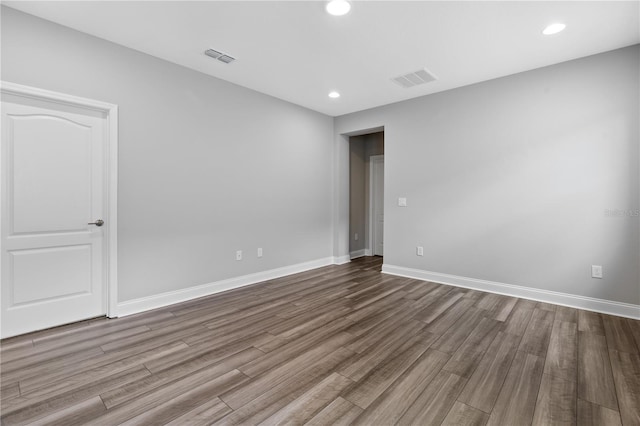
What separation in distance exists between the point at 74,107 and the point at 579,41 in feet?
16.6

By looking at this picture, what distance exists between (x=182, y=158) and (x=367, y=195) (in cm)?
410

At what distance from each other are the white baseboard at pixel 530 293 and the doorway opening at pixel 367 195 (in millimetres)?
1674

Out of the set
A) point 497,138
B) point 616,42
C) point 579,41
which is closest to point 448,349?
point 497,138

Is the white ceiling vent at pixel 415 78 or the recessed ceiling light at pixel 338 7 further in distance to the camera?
the white ceiling vent at pixel 415 78

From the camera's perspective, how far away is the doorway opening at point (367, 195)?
244 inches

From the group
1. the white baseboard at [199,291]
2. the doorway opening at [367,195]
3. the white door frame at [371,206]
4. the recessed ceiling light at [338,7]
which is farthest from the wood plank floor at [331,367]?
the white door frame at [371,206]

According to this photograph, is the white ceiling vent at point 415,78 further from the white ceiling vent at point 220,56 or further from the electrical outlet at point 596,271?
the electrical outlet at point 596,271

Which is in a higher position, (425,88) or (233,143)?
(425,88)

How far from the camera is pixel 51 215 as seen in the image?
269 centimetres

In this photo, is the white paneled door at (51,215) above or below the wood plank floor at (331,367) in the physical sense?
above

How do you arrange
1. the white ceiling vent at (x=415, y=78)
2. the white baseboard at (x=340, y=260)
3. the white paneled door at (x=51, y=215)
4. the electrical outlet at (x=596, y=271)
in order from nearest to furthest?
1. the white paneled door at (x=51, y=215)
2. the electrical outlet at (x=596, y=271)
3. the white ceiling vent at (x=415, y=78)
4. the white baseboard at (x=340, y=260)

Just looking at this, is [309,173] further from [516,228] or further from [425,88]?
[516,228]

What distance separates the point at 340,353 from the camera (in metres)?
2.25

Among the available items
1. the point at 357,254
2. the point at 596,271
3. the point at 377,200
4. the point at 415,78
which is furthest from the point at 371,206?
the point at 596,271
